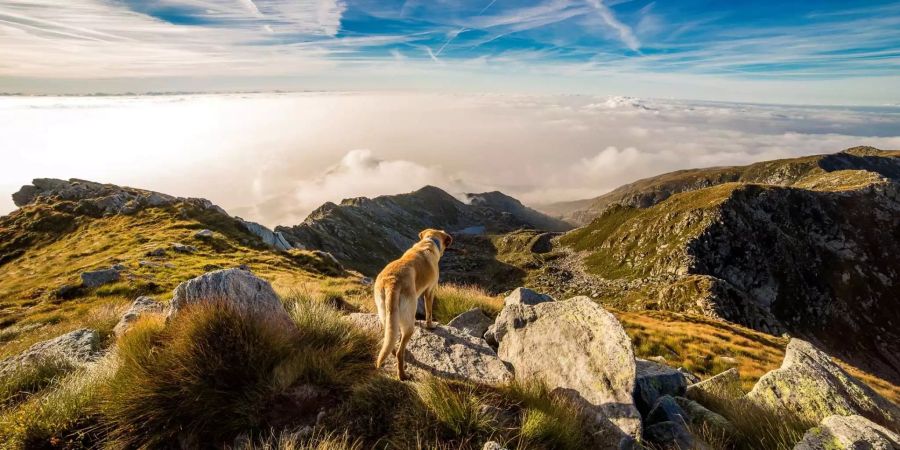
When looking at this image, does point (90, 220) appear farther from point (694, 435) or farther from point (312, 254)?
point (694, 435)

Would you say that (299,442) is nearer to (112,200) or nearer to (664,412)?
(664,412)

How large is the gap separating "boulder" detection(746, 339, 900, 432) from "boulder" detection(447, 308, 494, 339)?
6.50 m

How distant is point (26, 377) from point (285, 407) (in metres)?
5.33

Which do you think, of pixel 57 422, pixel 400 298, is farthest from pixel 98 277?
pixel 400 298

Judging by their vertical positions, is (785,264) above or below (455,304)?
below

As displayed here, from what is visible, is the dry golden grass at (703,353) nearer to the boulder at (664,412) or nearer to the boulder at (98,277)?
the boulder at (664,412)

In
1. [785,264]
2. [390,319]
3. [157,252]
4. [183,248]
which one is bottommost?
[785,264]

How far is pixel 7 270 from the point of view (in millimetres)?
55938

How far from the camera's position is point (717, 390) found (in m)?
8.62

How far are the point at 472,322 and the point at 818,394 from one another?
309 inches

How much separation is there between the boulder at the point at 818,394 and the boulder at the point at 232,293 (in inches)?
368

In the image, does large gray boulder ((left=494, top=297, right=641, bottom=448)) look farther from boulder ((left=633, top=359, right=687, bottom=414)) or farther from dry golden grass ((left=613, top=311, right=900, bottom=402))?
dry golden grass ((left=613, top=311, right=900, bottom=402))

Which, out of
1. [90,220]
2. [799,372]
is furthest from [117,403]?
[90,220]

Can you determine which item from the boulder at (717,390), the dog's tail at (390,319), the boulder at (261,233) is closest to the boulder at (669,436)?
the boulder at (717,390)
